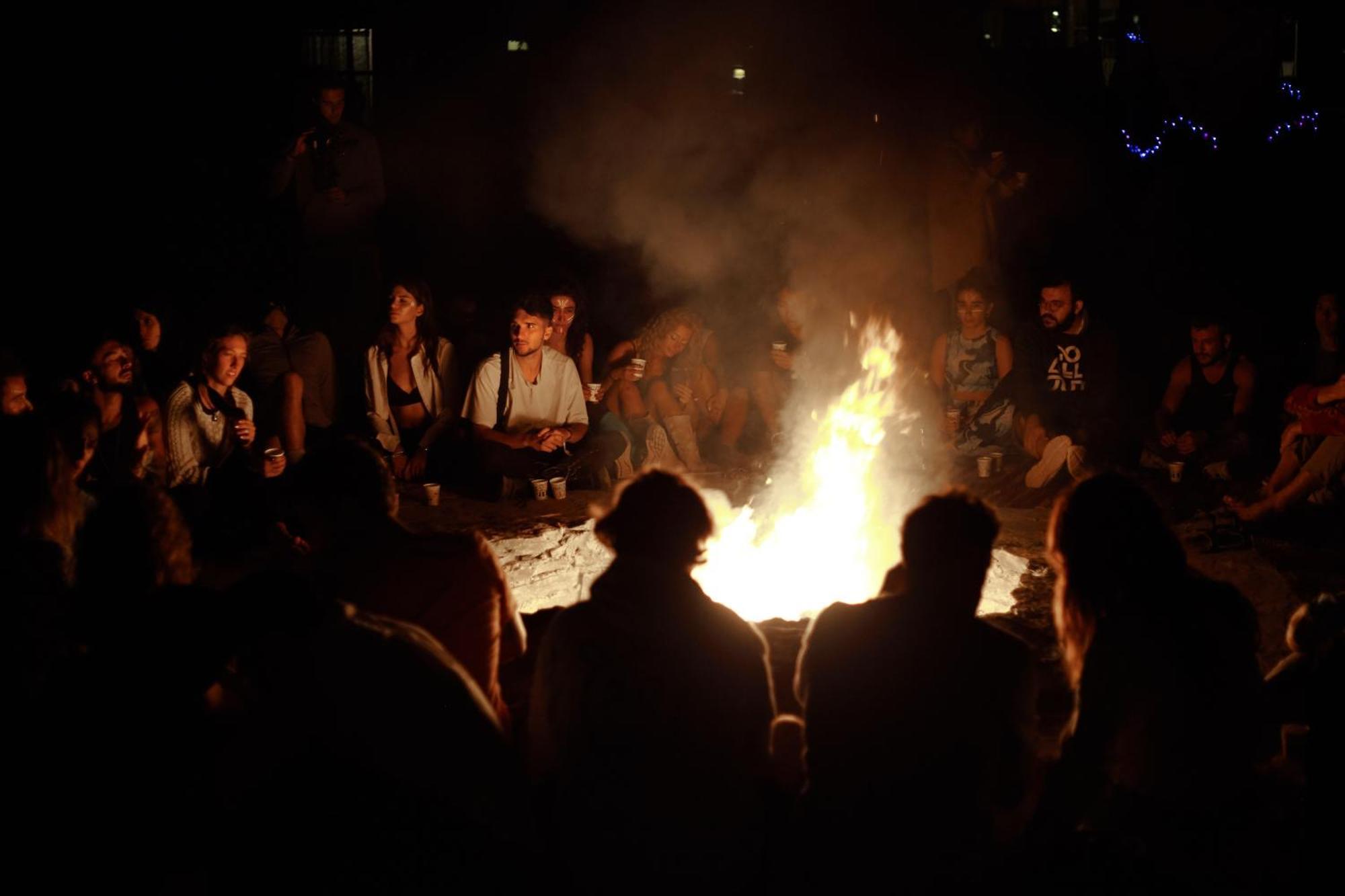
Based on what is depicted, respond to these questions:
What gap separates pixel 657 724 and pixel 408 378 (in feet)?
20.2

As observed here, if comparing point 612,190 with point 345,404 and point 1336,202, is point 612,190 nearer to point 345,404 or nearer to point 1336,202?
point 345,404

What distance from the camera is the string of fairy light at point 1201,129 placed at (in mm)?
10930

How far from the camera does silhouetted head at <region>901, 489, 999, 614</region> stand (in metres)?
2.60

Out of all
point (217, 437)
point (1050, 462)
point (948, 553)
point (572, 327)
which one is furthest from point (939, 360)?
point (948, 553)

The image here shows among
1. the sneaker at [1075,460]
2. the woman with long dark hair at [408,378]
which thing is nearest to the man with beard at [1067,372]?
→ the sneaker at [1075,460]

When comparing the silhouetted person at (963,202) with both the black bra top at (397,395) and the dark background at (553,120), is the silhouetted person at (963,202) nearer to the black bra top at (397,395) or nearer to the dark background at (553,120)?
the dark background at (553,120)

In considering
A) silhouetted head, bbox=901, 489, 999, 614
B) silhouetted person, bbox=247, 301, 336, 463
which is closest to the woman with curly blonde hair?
silhouetted person, bbox=247, 301, 336, 463

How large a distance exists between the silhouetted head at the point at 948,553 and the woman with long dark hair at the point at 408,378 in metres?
5.97

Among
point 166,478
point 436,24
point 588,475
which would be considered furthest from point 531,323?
point 436,24

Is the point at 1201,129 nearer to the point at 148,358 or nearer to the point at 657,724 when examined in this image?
the point at 148,358

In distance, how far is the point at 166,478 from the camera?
6.85 metres

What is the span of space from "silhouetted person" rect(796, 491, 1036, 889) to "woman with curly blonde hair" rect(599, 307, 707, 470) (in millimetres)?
5907

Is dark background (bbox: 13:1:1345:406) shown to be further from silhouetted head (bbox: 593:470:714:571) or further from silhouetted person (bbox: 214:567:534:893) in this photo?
silhouetted person (bbox: 214:567:534:893)

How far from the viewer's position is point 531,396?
26.9ft
